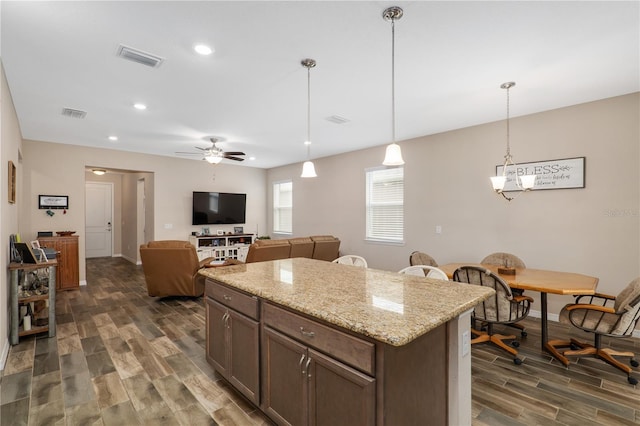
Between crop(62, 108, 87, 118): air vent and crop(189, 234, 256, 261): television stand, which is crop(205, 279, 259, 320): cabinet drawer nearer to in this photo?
crop(62, 108, 87, 118): air vent

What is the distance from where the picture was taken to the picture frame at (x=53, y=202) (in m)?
5.64

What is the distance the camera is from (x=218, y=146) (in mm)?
6223

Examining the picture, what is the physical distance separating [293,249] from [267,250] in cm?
57

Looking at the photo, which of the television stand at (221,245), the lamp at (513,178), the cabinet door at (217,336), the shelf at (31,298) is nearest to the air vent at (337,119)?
the lamp at (513,178)

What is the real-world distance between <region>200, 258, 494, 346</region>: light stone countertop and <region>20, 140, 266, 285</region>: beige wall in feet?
17.2

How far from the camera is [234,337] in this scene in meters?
2.27

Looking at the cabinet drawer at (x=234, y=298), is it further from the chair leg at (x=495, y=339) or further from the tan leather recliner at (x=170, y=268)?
the chair leg at (x=495, y=339)

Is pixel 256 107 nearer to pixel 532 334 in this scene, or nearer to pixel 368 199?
pixel 368 199

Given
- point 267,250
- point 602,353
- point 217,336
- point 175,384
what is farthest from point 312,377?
point 267,250

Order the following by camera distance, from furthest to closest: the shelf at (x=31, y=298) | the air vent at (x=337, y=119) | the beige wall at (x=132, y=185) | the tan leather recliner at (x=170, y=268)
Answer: the beige wall at (x=132, y=185) < the tan leather recliner at (x=170, y=268) < the air vent at (x=337, y=119) < the shelf at (x=31, y=298)

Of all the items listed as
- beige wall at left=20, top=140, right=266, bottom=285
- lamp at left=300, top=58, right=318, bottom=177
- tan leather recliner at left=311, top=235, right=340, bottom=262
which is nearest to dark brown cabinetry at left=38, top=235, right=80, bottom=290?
beige wall at left=20, top=140, right=266, bottom=285

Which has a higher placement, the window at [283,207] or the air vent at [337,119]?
the air vent at [337,119]

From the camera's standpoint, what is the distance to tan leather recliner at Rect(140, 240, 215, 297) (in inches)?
182

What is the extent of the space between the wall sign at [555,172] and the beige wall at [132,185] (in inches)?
256
